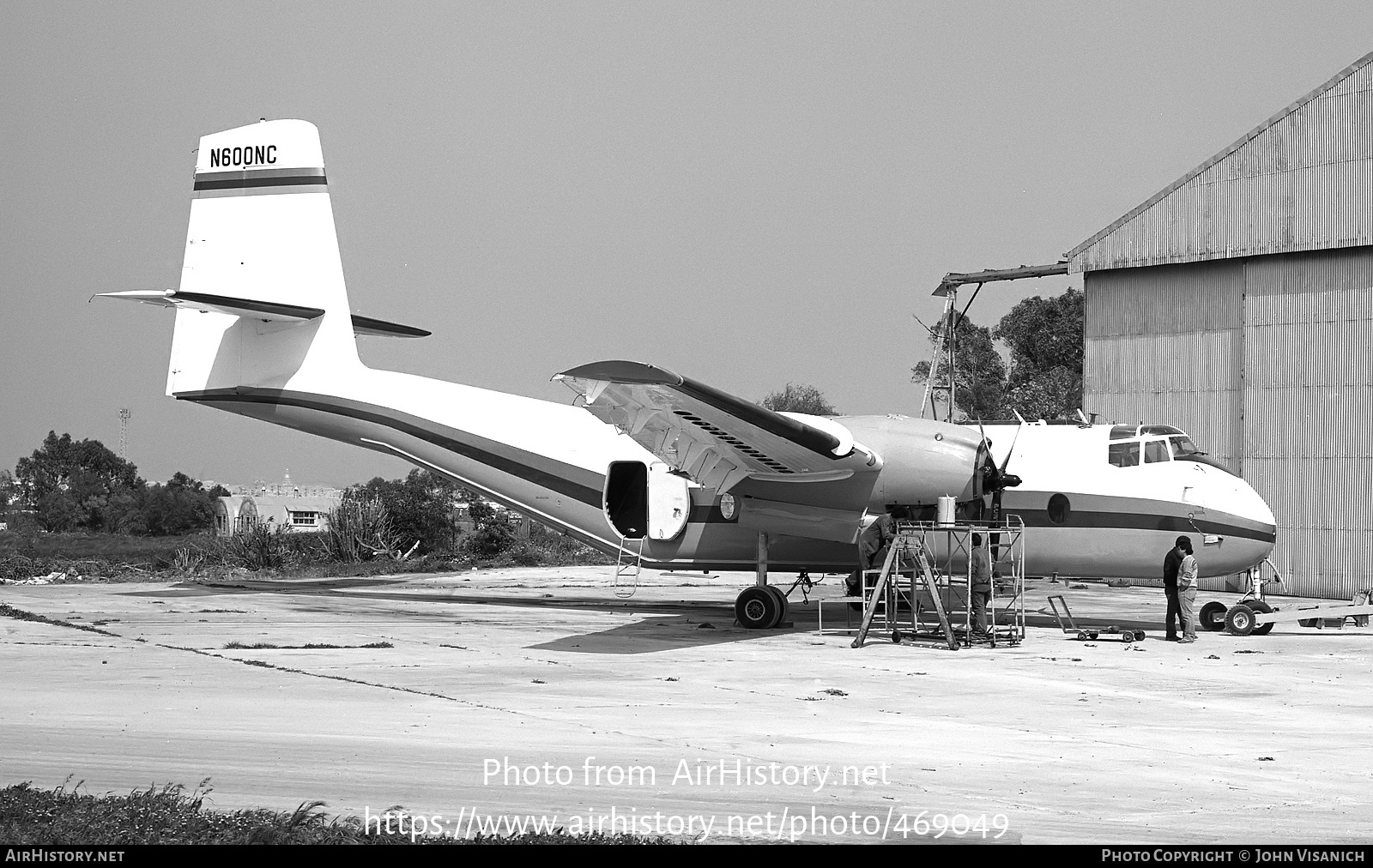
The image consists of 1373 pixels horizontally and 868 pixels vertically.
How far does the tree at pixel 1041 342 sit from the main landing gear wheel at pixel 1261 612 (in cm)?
3474

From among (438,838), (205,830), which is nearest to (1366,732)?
(438,838)

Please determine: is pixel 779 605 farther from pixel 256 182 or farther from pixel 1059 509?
pixel 256 182

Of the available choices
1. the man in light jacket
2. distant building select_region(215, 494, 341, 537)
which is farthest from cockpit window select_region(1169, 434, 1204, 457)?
distant building select_region(215, 494, 341, 537)

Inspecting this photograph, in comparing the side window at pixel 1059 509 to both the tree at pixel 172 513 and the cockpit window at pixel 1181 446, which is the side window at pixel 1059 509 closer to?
the cockpit window at pixel 1181 446

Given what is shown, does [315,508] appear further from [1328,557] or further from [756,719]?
[756,719]

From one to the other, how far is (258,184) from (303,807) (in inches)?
618

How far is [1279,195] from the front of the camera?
25141mm

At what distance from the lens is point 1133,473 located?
16703 mm

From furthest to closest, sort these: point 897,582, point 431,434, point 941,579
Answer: point 431,434 → point 941,579 → point 897,582

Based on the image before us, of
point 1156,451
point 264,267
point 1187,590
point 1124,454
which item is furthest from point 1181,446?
point 264,267

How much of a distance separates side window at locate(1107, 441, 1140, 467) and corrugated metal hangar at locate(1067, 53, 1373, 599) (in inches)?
387

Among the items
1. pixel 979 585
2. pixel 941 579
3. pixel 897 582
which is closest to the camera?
pixel 979 585

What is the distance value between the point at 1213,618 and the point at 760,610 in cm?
621

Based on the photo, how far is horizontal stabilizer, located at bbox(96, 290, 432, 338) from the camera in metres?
17.2
